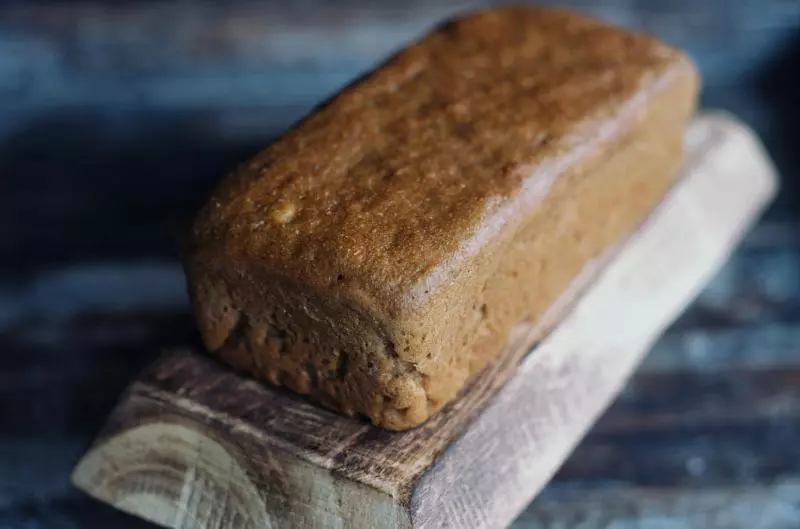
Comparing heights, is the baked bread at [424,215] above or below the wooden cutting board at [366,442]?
above

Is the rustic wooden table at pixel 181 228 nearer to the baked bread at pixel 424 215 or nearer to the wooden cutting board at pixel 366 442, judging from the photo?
the wooden cutting board at pixel 366 442

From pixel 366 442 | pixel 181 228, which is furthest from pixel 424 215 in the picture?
pixel 181 228

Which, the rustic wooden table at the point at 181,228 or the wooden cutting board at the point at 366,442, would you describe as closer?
the wooden cutting board at the point at 366,442

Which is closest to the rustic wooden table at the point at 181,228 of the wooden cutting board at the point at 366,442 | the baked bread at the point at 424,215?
the wooden cutting board at the point at 366,442

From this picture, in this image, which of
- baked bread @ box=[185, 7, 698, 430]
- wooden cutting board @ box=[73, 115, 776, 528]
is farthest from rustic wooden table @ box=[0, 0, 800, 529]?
baked bread @ box=[185, 7, 698, 430]

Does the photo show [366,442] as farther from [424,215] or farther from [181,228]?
[181,228]

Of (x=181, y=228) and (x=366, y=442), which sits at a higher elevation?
(x=181, y=228)
